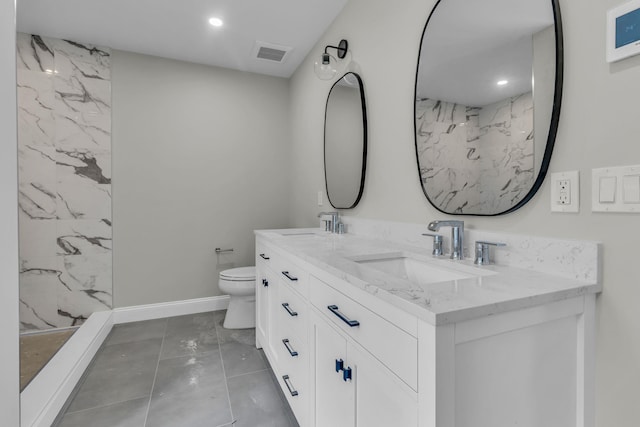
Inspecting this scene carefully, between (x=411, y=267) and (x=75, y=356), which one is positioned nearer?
(x=411, y=267)

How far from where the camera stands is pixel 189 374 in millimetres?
1915

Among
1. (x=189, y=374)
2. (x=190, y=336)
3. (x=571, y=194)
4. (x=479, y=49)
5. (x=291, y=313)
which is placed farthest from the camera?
(x=190, y=336)

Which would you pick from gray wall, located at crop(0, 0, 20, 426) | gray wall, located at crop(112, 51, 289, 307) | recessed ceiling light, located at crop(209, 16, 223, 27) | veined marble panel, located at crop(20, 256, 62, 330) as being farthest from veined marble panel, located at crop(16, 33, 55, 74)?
gray wall, located at crop(0, 0, 20, 426)

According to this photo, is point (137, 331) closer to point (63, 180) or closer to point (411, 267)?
point (63, 180)

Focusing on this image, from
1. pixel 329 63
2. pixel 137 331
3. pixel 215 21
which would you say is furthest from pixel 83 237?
pixel 329 63

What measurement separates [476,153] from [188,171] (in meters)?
2.59

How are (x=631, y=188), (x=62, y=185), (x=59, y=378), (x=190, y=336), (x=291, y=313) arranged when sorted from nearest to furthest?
1. (x=631, y=188)
2. (x=291, y=313)
3. (x=59, y=378)
4. (x=190, y=336)
5. (x=62, y=185)

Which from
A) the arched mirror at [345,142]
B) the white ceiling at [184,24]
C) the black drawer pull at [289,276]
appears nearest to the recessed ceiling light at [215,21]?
the white ceiling at [184,24]

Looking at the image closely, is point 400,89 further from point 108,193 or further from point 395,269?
point 108,193

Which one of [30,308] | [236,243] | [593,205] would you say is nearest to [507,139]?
[593,205]

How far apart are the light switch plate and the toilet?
88.7 inches

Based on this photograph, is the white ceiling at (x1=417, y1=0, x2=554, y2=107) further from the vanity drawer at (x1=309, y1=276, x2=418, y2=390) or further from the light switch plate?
the vanity drawer at (x1=309, y1=276, x2=418, y2=390)

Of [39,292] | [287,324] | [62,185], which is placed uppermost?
[62,185]

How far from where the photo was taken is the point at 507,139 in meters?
1.03
